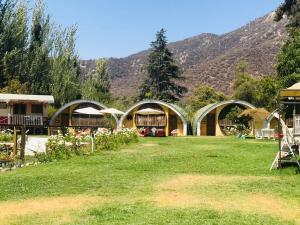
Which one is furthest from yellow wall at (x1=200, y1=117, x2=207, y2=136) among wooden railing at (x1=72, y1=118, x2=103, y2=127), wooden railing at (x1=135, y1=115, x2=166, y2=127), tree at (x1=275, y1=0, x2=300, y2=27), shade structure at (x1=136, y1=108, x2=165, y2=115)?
tree at (x1=275, y1=0, x2=300, y2=27)

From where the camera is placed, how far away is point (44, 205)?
9.85 m

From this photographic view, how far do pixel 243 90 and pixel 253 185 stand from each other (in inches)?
2071

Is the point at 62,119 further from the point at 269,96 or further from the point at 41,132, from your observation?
the point at 269,96

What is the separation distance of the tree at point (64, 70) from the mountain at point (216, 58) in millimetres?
32947

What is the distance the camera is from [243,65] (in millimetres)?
69688

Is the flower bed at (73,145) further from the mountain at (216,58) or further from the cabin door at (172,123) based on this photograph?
the mountain at (216,58)

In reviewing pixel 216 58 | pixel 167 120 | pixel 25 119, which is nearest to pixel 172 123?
pixel 167 120

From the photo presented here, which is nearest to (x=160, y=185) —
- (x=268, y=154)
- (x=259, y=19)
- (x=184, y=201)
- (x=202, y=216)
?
(x=184, y=201)

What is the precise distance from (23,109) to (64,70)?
564 inches

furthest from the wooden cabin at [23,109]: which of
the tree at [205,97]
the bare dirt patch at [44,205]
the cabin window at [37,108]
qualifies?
the bare dirt patch at [44,205]

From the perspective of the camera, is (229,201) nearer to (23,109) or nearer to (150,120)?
(23,109)

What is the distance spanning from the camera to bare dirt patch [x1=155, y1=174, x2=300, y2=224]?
9.28 metres

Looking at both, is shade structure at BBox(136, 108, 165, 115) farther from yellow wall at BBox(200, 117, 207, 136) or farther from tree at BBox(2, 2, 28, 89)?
tree at BBox(2, 2, 28, 89)

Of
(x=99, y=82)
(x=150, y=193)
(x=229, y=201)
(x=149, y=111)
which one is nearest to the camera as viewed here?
(x=229, y=201)
